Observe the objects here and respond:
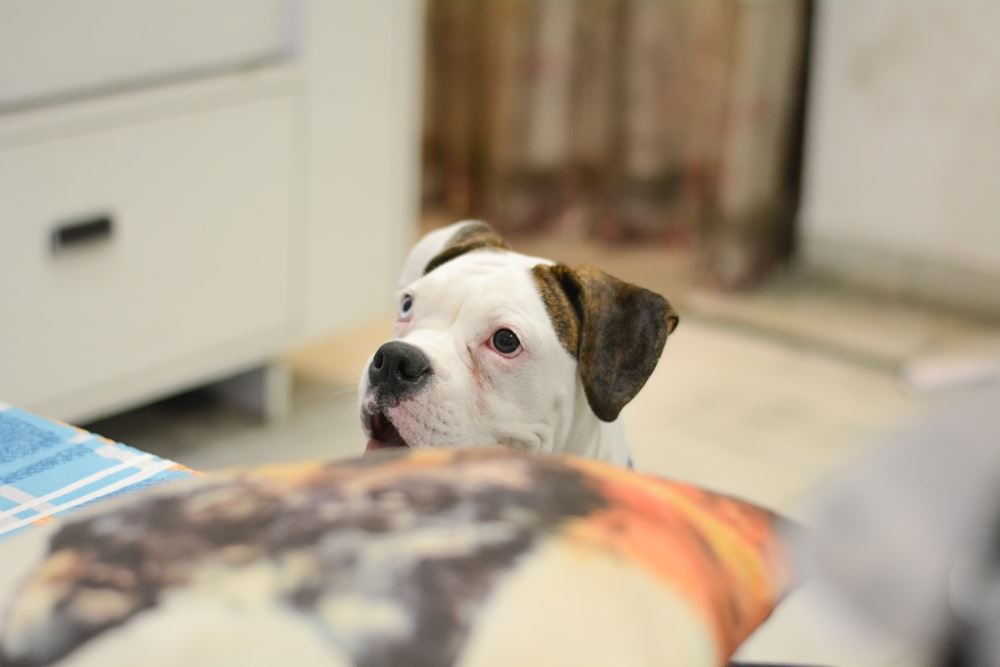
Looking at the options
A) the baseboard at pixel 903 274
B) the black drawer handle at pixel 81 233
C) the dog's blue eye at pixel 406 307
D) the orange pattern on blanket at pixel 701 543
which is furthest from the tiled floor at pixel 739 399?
the orange pattern on blanket at pixel 701 543

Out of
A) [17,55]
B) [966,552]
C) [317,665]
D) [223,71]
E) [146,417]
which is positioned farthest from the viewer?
[146,417]

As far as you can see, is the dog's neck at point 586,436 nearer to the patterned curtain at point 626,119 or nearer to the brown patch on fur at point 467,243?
the brown patch on fur at point 467,243

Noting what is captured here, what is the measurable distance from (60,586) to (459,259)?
726 millimetres

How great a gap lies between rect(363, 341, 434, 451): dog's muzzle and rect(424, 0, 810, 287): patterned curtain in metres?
2.33

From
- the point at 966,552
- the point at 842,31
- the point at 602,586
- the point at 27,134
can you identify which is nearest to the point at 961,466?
the point at 966,552

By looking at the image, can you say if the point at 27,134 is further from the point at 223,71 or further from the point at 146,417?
the point at 146,417

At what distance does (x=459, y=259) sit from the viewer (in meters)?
1.25

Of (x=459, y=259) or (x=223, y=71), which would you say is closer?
(x=459, y=259)

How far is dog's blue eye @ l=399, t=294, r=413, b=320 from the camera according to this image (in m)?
1.23

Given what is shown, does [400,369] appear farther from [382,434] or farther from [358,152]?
[358,152]

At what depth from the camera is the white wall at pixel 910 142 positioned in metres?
3.13

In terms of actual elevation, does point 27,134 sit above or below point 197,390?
above

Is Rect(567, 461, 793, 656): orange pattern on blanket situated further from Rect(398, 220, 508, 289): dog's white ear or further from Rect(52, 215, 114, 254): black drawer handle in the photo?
Rect(52, 215, 114, 254): black drawer handle

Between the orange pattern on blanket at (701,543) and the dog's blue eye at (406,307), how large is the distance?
594mm
